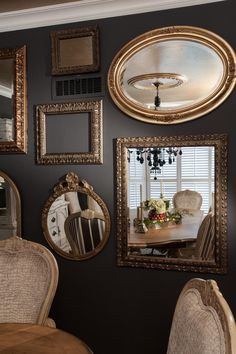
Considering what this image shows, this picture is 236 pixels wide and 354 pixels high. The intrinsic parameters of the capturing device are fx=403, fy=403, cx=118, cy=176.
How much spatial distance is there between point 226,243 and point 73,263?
1.07 m

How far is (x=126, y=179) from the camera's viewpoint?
2.69m

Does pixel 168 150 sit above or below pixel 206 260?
above

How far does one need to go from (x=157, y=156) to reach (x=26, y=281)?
1123mm

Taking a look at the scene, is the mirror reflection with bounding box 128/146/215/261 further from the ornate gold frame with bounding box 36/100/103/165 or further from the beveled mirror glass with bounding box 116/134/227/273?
the ornate gold frame with bounding box 36/100/103/165

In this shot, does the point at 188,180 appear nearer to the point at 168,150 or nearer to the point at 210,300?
the point at 168,150

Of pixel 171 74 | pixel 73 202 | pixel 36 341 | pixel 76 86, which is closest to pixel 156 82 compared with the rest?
pixel 171 74

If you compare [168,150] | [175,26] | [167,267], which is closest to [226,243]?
[167,267]

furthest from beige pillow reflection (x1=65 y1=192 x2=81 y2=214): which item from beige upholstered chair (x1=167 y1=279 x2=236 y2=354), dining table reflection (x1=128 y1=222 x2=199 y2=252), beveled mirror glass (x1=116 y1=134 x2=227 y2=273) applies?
beige upholstered chair (x1=167 y1=279 x2=236 y2=354)

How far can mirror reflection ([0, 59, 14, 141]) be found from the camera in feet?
9.71

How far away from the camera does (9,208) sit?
3.00 m

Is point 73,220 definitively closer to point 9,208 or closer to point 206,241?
point 9,208

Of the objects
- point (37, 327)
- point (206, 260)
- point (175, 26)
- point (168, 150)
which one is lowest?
point (37, 327)

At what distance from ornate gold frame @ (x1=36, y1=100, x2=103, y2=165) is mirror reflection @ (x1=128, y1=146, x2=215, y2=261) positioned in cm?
25

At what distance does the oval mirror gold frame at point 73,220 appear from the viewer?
9.08 feet
